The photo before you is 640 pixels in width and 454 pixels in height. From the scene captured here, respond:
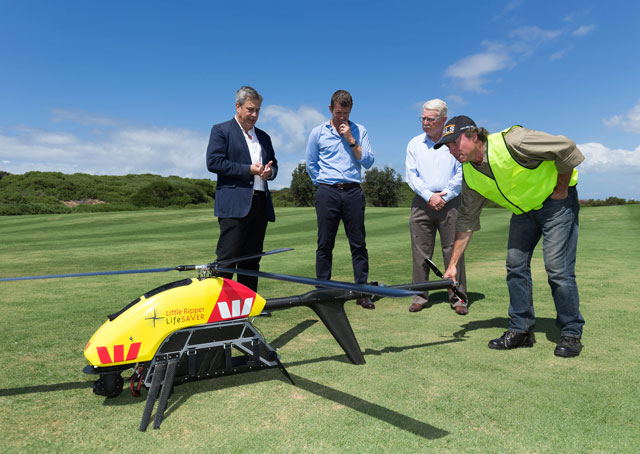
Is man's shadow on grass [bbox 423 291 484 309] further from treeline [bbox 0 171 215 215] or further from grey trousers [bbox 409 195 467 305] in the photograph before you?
treeline [bbox 0 171 215 215]

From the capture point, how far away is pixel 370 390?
313 cm

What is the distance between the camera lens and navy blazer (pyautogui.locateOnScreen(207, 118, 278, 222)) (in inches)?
185

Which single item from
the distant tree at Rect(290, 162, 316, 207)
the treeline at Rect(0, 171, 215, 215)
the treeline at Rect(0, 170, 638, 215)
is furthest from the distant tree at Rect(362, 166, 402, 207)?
the treeline at Rect(0, 171, 215, 215)

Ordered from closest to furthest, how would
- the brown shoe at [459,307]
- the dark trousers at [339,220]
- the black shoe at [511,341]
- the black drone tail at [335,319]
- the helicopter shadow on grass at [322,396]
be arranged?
1. the helicopter shadow on grass at [322,396]
2. the black drone tail at [335,319]
3. the black shoe at [511,341]
4. the brown shoe at [459,307]
5. the dark trousers at [339,220]

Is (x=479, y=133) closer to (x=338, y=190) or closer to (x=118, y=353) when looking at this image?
(x=338, y=190)

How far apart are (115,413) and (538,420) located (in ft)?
8.78

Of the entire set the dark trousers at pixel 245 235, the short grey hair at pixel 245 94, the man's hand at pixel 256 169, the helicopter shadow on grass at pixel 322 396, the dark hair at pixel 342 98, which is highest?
the dark hair at pixel 342 98

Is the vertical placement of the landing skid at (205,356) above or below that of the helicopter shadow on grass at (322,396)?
above

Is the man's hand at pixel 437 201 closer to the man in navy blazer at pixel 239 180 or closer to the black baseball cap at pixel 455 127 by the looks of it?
the black baseball cap at pixel 455 127

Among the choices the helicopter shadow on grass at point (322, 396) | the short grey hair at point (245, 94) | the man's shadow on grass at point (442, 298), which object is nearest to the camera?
the helicopter shadow on grass at point (322, 396)

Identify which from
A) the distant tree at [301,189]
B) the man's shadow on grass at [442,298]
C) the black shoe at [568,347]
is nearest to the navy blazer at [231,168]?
the man's shadow on grass at [442,298]

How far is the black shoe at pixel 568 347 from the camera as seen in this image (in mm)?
3803

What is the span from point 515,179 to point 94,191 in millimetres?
70034

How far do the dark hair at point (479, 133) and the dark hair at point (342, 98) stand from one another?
6.38 ft
